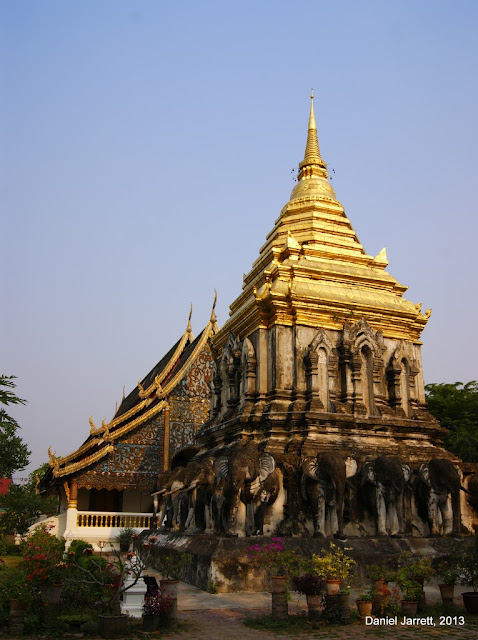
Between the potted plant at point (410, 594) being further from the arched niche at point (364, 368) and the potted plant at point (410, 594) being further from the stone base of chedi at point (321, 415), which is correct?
the arched niche at point (364, 368)

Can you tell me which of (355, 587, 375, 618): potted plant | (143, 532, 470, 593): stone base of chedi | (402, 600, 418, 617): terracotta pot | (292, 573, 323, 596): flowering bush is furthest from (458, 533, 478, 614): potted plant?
(292, 573, 323, 596): flowering bush

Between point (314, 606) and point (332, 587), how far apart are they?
15.8 inches

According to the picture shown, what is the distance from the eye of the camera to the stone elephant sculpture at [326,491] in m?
10.6

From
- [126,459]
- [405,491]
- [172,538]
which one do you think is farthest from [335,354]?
[126,459]

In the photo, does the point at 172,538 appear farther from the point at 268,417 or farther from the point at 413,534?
the point at 413,534

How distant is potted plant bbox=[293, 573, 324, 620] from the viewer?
698cm

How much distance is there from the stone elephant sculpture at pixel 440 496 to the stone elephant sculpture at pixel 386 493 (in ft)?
2.22

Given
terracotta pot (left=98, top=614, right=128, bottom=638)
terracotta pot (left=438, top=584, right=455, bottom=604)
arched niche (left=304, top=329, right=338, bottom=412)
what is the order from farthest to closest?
1. arched niche (left=304, top=329, right=338, bottom=412)
2. terracotta pot (left=438, top=584, right=455, bottom=604)
3. terracotta pot (left=98, top=614, right=128, bottom=638)

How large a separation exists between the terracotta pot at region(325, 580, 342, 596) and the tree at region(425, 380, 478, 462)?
1348 cm

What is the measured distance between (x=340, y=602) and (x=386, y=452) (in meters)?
5.55

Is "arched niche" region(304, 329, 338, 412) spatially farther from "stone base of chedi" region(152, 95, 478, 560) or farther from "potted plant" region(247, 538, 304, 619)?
"potted plant" region(247, 538, 304, 619)

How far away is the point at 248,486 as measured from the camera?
417 inches

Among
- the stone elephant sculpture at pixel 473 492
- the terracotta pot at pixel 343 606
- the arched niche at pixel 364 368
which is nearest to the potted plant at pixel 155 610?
the terracotta pot at pixel 343 606

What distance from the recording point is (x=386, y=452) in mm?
12305
